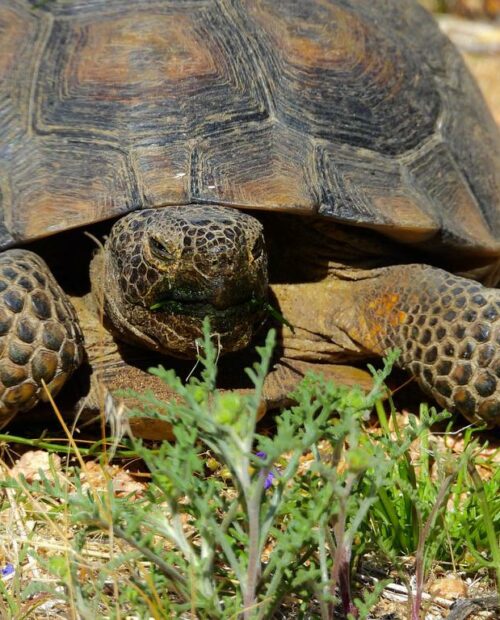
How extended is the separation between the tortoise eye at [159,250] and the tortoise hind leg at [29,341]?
437 mm

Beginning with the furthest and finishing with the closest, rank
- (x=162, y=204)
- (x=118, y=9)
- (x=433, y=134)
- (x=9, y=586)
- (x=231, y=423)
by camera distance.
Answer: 1. (x=433, y=134)
2. (x=118, y=9)
3. (x=162, y=204)
4. (x=9, y=586)
5. (x=231, y=423)

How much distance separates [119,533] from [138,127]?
1.92 m

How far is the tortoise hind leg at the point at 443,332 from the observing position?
3545 mm

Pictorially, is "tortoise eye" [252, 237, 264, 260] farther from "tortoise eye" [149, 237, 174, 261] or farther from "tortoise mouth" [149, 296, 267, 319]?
"tortoise eye" [149, 237, 174, 261]

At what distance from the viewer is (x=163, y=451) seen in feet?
7.09

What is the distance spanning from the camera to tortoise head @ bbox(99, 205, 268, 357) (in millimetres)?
3205

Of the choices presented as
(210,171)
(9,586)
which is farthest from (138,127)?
(9,586)

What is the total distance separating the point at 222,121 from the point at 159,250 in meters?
0.73

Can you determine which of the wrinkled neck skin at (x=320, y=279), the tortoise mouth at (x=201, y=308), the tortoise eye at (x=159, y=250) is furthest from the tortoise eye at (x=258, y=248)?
the wrinkled neck skin at (x=320, y=279)

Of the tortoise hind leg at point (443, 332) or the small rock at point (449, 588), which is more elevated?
the tortoise hind leg at point (443, 332)

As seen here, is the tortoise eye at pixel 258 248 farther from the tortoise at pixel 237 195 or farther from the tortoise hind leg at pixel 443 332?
the tortoise hind leg at pixel 443 332

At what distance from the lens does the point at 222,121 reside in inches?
147

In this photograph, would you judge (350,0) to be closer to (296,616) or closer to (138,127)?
(138,127)

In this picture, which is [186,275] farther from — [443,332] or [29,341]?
[443,332]
